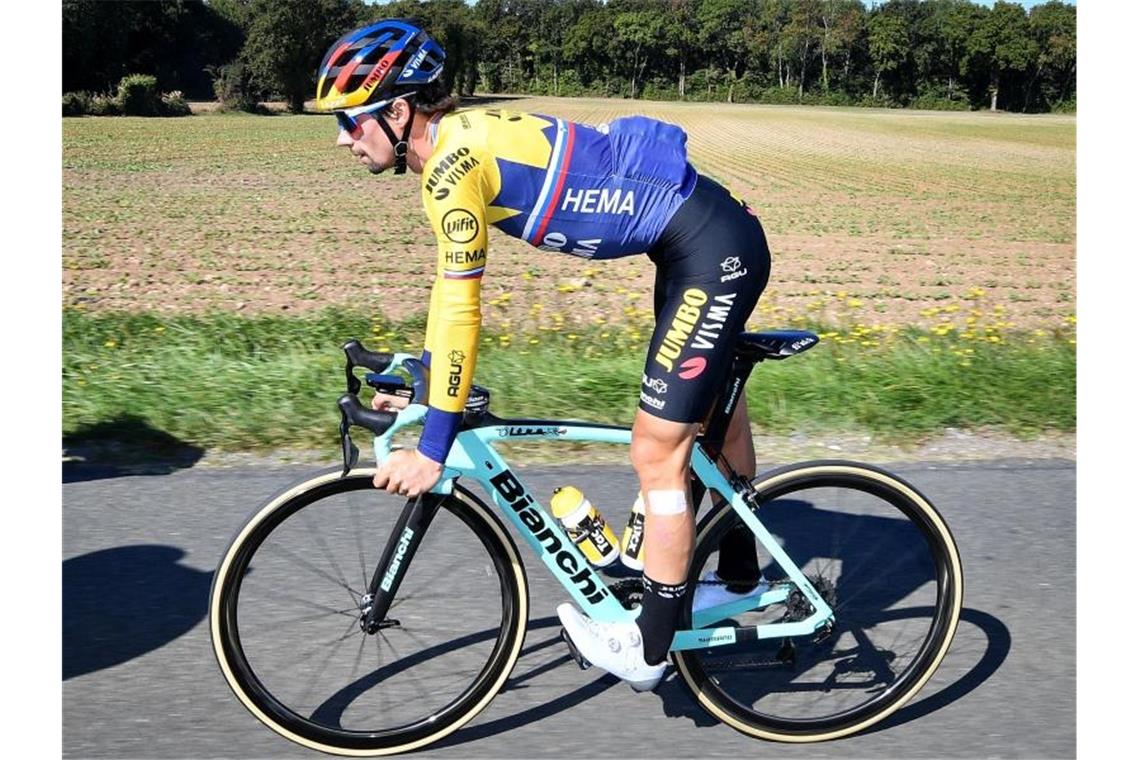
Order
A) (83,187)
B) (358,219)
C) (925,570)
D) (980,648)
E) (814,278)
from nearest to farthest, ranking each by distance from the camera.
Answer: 1. (925,570)
2. (980,648)
3. (814,278)
4. (358,219)
5. (83,187)

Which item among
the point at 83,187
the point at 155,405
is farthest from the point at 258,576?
the point at 83,187

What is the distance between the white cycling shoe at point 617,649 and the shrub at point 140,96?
4261cm

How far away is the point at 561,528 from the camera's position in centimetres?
337

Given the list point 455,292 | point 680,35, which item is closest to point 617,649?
point 455,292

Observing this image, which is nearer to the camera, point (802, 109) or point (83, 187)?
point (83, 187)

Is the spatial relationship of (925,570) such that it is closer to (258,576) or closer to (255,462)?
(258,576)

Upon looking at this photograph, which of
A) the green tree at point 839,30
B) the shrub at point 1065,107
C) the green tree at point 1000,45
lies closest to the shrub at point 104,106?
the green tree at point 839,30

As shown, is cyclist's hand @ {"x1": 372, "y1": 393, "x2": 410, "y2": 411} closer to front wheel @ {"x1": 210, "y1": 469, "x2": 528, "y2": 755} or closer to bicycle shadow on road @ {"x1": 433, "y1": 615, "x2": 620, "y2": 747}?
front wheel @ {"x1": 210, "y1": 469, "x2": 528, "y2": 755}

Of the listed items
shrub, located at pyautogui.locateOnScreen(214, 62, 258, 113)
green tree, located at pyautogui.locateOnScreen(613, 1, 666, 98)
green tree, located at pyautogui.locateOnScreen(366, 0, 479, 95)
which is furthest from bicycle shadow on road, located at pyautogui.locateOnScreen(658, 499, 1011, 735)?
shrub, located at pyautogui.locateOnScreen(214, 62, 258, 113)

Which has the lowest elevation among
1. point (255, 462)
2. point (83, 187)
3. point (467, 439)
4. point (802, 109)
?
point (255, 462)

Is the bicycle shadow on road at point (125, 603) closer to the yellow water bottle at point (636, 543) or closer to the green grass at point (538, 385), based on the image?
the green grass at point (538, 385)

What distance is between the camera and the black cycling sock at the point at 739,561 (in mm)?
3453

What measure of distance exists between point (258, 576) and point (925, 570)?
202 centimetres

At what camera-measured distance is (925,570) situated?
3.61 metres
